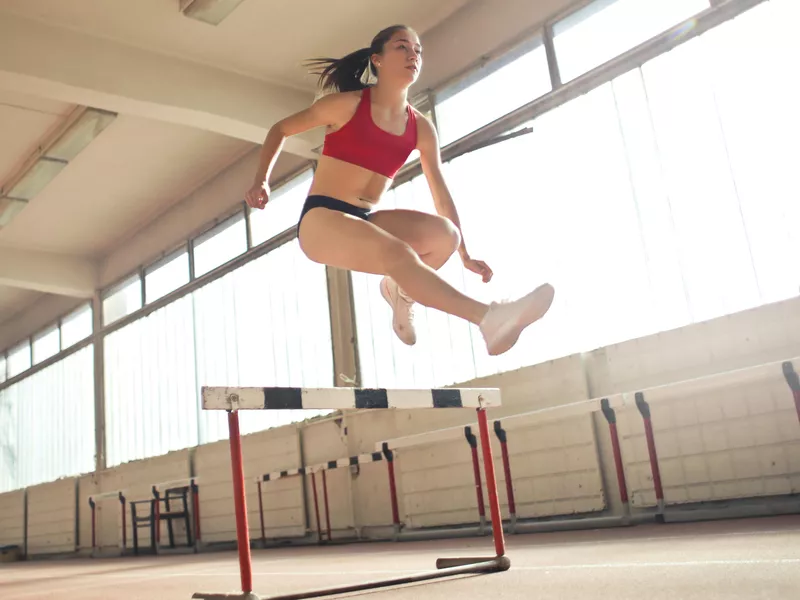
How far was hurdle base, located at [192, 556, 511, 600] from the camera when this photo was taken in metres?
2.16

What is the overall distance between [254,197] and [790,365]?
8.52 ft

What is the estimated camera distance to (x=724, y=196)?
4.31m

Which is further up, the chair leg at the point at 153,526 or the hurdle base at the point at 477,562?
the chair leg at the point at 153,526

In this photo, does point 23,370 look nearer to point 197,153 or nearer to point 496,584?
point 197,153

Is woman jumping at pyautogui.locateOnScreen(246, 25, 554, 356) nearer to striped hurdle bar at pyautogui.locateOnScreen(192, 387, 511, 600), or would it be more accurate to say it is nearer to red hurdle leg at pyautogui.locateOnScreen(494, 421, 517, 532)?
striped hurdle bar at pyautogui.locateOnScreen(192, 387, 511, 600)

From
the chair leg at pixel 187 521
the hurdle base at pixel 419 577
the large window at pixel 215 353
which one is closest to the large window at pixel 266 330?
the large window at pixel 215 353

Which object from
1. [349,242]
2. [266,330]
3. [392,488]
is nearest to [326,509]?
[392,488]

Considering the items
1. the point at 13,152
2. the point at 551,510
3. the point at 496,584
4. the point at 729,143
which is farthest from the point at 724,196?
the point at 13,152

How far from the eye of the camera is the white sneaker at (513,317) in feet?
6.07

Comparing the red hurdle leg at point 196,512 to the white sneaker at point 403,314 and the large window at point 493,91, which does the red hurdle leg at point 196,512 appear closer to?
the large window at point 493,91

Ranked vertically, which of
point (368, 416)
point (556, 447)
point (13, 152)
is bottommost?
point (556, 447)

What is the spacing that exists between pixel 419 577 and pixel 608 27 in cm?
403

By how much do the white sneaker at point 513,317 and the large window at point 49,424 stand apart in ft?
31.6

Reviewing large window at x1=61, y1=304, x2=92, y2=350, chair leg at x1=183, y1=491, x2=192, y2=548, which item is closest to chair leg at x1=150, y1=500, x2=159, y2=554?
chair leg at x1=183, y1=491, x2=192, y2=548
